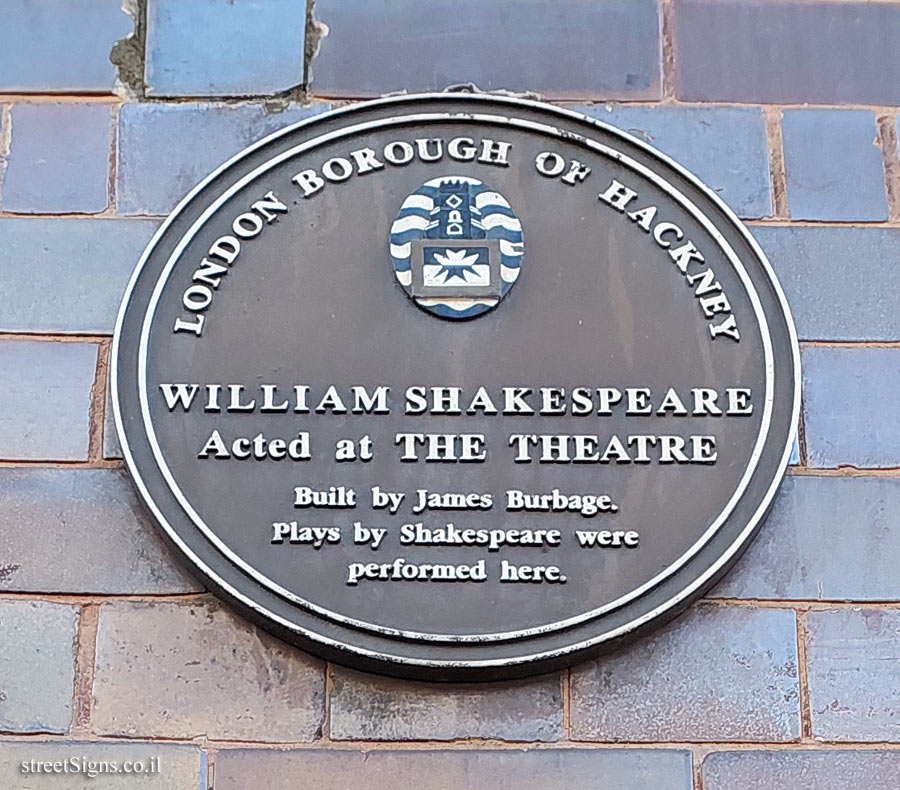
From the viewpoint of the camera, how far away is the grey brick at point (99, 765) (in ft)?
8.41

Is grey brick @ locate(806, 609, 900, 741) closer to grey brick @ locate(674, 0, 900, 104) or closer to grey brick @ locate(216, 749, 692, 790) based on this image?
grey brick @ locate(216, 749, 692, 790)

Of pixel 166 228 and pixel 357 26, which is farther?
pixel 357 26

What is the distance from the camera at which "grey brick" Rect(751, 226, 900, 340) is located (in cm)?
291

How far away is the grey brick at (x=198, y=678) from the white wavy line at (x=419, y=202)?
0.81 meters

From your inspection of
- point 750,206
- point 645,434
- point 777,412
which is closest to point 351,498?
point 645,434

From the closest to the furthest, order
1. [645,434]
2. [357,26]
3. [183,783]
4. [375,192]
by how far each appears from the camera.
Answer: [183,783]
[645,434]
[375,192]
[357,26]

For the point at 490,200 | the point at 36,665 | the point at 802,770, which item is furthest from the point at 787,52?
the point at 36,665

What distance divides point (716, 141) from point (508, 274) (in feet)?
1.69

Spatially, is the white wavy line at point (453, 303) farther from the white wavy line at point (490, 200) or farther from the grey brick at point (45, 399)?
the grey brick at point (45, 399)

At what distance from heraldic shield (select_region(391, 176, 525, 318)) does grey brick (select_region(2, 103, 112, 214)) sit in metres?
0.59

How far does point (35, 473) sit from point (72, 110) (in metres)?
0.74

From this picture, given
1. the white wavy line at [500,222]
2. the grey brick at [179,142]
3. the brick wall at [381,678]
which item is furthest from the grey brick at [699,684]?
the grey brick at [179,142]

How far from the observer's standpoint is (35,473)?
109 inches

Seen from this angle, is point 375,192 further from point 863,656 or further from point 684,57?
point 863,656
